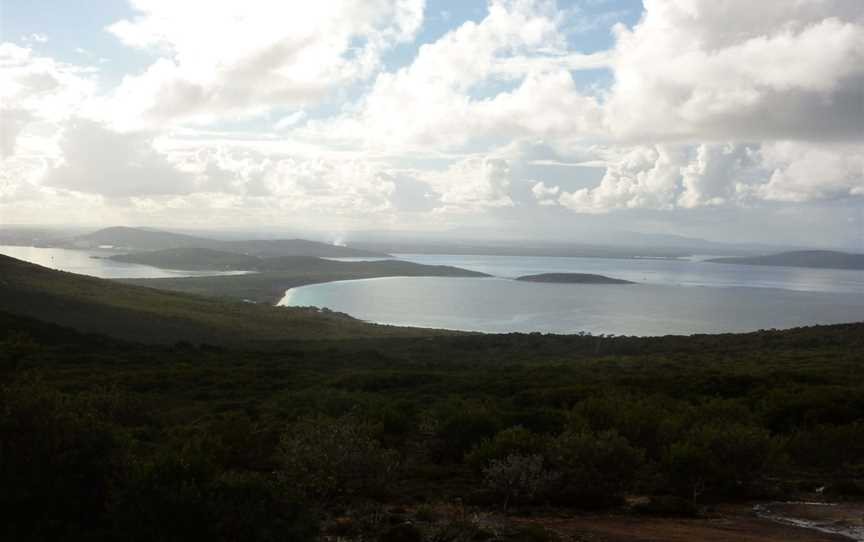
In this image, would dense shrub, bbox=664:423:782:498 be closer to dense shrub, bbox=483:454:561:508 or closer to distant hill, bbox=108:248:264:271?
dense shrub, bbox=483:454:561:508

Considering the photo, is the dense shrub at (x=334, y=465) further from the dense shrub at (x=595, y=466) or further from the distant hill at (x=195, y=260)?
the distant hill at (x=195, y=260)

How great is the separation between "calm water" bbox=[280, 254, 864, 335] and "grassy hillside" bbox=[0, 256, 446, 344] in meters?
17.7

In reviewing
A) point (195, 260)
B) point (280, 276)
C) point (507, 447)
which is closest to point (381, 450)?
point (507, 447)

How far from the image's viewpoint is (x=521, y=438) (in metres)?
10.0

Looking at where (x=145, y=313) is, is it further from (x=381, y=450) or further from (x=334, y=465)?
(x=334, y=465)

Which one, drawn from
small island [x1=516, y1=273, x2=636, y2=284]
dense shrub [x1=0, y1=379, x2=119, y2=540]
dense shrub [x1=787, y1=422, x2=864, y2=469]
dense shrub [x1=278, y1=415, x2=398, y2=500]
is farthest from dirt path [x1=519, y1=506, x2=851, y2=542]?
small island [x1=516, y1=273, x2=636, y2=284]

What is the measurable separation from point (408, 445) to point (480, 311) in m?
68.5

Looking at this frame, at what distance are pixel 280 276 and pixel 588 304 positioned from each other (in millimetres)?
56175

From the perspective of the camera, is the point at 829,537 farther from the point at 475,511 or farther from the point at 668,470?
the point at 475,511

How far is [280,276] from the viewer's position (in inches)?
4616

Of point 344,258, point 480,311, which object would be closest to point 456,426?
point 480,311

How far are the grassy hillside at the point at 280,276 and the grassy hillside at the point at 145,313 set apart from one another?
24.6 metres

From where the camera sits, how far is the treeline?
605 cm

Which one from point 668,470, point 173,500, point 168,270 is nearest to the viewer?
point 173,500
